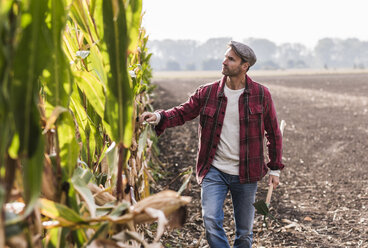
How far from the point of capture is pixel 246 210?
3.16m

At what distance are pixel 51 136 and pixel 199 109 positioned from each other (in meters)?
1.85

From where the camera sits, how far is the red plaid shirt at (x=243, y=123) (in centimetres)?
308

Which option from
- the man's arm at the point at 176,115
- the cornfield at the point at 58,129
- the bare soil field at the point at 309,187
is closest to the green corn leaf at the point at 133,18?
the cornfield at the point at 58,129

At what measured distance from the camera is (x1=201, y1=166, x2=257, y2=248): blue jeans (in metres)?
3.00

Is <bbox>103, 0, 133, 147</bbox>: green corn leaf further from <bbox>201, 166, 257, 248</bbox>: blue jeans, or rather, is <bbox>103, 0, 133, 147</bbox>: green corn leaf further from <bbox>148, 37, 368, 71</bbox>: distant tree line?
<bbox>148, 37, 368, 71</bbox>: distant tree line

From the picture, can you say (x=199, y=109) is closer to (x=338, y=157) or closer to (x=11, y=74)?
(x=11, y=74)

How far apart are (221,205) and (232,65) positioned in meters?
0.97

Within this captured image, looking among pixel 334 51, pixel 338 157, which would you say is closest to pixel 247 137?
pixel 338 157

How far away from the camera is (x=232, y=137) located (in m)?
3.13

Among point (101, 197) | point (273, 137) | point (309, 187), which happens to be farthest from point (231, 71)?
point (309, 187)

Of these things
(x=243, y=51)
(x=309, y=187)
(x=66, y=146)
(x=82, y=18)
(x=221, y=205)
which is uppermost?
(x=82, y=18)

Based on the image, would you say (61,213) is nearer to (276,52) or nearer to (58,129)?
→ (58,129)

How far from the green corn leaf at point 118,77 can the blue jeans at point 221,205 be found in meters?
1.60

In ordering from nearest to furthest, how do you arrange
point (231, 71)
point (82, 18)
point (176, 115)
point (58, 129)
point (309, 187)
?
point (58, 129)
point (82, 18)
point (231, 71)
point (176, 115)
point (309, 187)
